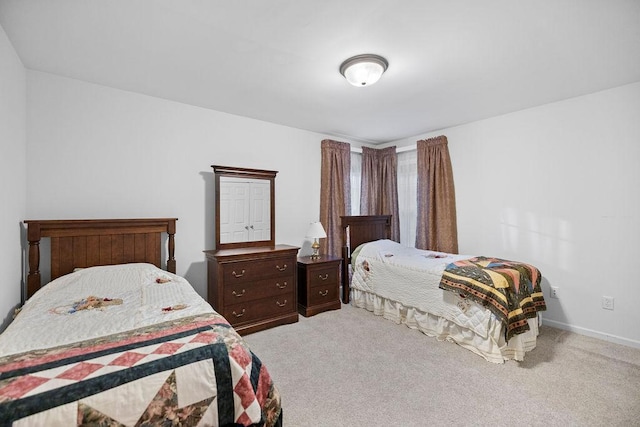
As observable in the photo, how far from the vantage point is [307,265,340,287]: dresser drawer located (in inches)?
135

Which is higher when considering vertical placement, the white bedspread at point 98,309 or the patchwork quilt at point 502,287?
the white bedspread at point 98,309

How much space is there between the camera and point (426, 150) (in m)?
4.15

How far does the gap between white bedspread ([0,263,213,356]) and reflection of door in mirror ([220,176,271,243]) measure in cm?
98

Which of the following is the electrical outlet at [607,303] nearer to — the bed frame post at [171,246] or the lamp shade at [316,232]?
the lamp shade at [316,232]

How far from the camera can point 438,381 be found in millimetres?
2084

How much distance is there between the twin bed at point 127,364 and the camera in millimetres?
950

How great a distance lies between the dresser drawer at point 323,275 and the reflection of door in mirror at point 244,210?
2.29ft

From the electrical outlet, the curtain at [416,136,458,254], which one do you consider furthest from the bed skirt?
the curtain at [416,136,458,254]

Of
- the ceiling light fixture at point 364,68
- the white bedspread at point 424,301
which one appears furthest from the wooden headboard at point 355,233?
the ceiling light fixture at point 364,68

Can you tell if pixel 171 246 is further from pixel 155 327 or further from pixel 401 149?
pixel 401 149

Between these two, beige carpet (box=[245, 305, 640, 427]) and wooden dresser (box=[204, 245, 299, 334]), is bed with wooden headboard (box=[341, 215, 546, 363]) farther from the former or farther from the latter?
wooden dresser (box=[204, 245, 299, 334])

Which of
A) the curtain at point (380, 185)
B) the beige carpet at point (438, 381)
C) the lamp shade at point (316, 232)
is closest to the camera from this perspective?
the beige carpet at point (438, 381)

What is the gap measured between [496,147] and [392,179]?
1525mm

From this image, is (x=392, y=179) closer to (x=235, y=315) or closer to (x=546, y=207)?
(x=546, y=207)
